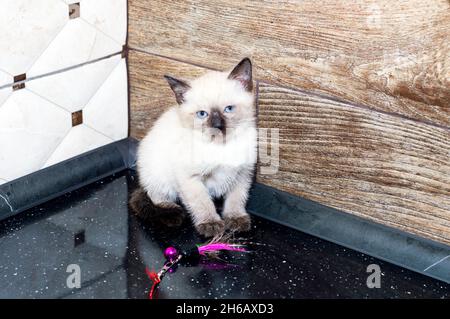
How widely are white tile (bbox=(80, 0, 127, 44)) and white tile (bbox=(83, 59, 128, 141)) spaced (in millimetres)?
100

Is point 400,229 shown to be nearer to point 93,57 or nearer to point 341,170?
point 341,170

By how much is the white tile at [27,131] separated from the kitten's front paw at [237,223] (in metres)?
0.58

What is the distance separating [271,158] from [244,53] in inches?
12.2

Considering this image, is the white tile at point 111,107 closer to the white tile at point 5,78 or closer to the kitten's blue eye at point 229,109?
the white tile at point 5,78

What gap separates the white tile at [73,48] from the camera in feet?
5.62

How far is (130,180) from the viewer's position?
1.98m

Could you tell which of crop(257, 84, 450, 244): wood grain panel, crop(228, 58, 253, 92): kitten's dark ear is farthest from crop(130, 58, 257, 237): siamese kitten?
crop(257, 84, 450, 244): wood grain panel

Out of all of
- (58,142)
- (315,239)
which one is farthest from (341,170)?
(58,142)

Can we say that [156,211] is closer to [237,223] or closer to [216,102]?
[237,223]

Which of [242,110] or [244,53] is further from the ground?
[244,53]

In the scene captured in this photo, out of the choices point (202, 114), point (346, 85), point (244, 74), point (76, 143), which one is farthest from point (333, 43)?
point (76, 143)

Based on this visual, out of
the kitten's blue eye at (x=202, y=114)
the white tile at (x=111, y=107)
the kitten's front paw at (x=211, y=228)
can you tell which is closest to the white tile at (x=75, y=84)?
the white tile at (x=111, y=107)

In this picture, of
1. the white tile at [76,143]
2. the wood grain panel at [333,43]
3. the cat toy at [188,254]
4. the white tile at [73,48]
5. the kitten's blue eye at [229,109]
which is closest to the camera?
the wood grain panel at [333,43]

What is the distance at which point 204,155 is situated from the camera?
1630 millimetres
